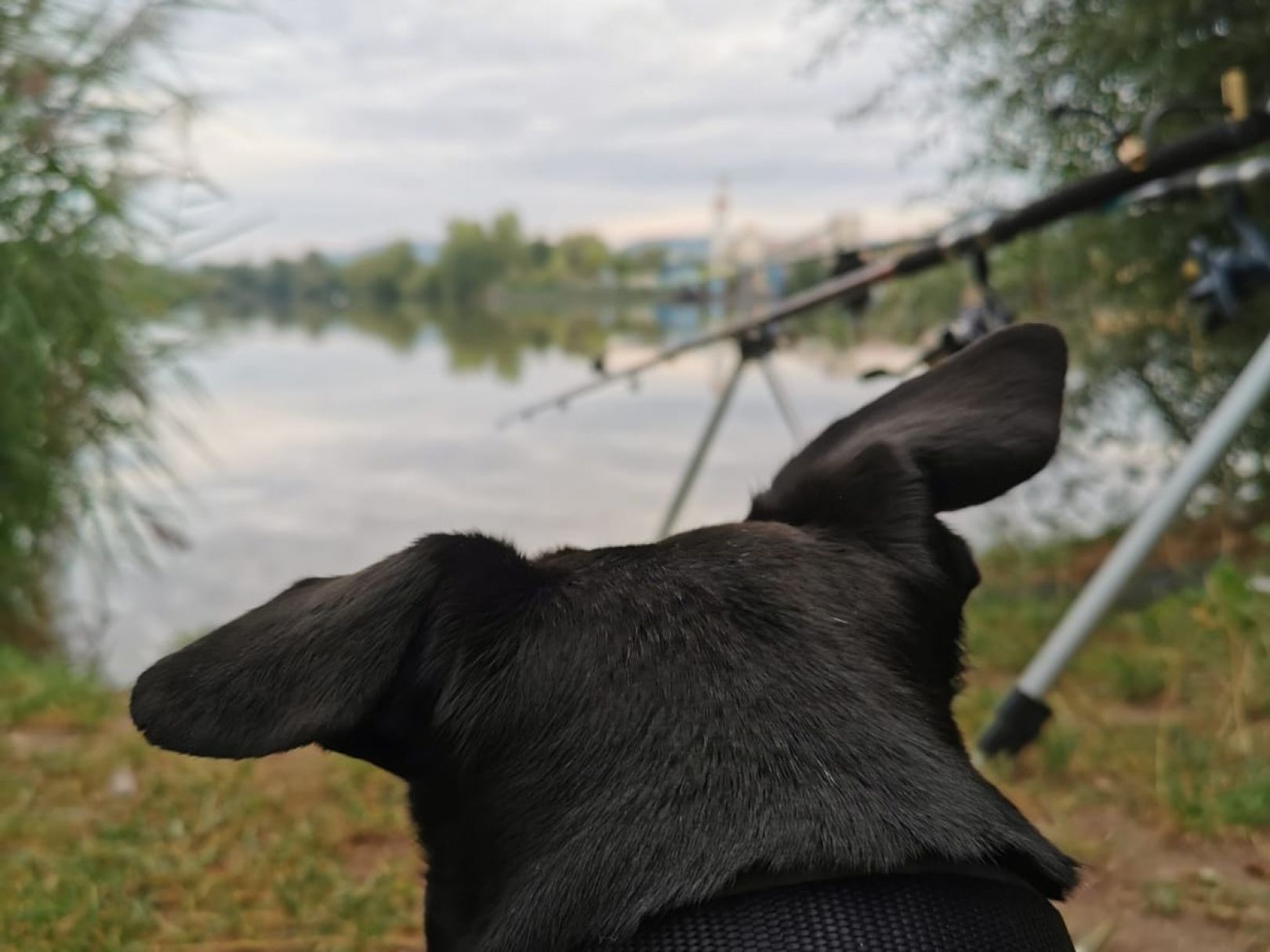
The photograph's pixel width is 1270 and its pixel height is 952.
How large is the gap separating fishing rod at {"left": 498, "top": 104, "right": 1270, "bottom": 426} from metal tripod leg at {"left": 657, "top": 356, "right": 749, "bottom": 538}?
0.46ft

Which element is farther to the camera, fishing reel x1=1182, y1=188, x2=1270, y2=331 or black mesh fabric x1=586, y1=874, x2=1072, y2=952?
fishing reel x1=1182, y1=188, x2=1270, y2=331

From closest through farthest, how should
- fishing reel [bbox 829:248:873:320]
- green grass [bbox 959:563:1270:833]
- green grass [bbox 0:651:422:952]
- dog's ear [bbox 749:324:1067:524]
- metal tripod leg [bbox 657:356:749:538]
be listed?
dog's ear [bbox 749:324:1067:524] → green grass [bbox 0:651:422:952] → green grass [bbox 959:563:1270:833] → fishing reel [bbox 829:248:873:320] → metal tripod leg [bbox 657:356:749:538]

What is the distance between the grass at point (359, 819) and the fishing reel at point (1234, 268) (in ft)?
2.29

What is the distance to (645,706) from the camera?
104cm

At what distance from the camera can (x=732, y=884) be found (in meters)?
0.93

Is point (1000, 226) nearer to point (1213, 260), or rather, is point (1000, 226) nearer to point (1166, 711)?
point (1213, 260)

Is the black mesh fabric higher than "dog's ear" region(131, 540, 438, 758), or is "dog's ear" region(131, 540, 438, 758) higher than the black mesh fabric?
"dog's ear" region(131, 540, 438, 758)

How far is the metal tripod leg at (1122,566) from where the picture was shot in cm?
246

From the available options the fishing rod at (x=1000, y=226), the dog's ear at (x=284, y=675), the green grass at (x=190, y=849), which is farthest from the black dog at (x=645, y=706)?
the fishing rod at (x=1000, y=226)

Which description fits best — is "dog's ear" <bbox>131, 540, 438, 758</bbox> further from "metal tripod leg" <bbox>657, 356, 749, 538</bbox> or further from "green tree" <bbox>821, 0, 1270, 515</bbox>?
"green tree" <bbox>821, 0, 1270, 515</bbox>

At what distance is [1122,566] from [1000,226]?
Result: 3.17 feet

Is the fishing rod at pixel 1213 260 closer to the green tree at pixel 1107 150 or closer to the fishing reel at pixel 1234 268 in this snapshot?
the fishing reel at pixel 1234 268

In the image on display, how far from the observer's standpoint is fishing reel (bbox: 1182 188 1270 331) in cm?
276

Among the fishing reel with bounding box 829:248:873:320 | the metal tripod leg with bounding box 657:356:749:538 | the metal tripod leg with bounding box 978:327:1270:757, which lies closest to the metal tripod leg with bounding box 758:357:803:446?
the metal tripod leg with bounding box 657:356:749:538
